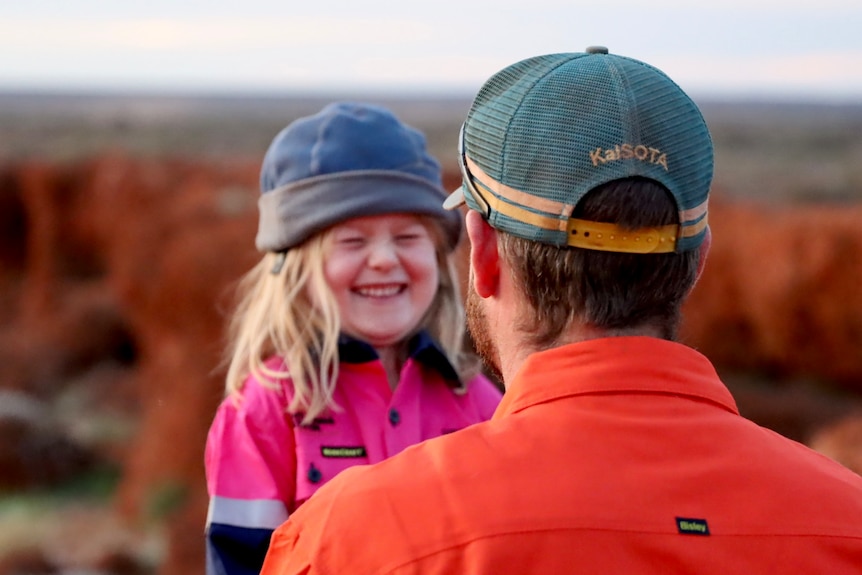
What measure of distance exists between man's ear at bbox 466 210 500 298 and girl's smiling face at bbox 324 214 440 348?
95cm

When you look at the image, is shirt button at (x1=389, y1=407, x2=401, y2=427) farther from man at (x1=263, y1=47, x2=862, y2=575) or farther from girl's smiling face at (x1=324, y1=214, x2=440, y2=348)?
man at (x1=263, y1=47, x2=862, y2=575)

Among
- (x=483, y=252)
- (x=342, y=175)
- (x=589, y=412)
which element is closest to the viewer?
(x=589, y=412)

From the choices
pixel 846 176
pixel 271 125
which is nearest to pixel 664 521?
pixel 846 176

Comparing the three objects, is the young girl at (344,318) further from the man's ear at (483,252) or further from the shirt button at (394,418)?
the man's ear at (483,252)

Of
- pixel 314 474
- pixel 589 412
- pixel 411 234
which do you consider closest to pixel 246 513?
pixel 314 474

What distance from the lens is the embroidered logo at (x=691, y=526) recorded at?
1.22m

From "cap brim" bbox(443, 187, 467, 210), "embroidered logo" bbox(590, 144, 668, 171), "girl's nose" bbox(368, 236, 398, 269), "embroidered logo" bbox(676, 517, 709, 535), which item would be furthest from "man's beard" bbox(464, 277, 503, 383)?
"girl's nose" bbox(368, 236, 398, 269)

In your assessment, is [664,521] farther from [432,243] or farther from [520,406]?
[432,243]

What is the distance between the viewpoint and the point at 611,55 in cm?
153

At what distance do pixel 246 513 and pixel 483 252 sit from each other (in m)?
0.97

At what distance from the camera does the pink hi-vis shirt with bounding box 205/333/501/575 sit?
2.21 metres

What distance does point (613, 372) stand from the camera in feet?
4.48

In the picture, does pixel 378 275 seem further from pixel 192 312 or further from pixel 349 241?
pixel 192 312

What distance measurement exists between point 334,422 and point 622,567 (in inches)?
49.4
